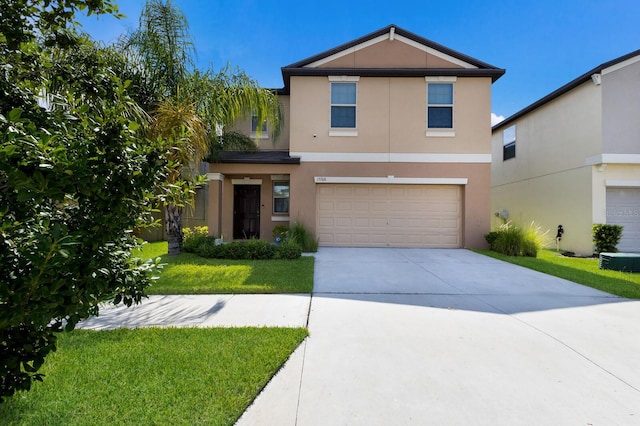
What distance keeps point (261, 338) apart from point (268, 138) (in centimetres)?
1063

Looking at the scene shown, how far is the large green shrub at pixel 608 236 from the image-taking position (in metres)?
11.0

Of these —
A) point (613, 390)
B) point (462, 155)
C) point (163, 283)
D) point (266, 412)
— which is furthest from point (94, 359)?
point (462, 155)

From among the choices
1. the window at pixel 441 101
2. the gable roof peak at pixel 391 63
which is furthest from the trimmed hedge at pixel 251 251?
the window at pixel 441 101

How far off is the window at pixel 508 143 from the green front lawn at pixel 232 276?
13.8 m

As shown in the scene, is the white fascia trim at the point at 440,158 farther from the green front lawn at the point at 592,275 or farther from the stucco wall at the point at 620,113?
the stucco wall at the point at 620,113

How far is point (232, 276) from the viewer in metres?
7.03

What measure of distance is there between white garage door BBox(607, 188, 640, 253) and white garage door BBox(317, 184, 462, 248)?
18.6 ft

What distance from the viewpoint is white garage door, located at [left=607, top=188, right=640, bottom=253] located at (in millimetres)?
11797

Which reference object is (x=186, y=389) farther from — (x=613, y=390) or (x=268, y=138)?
(x=268, y=138)

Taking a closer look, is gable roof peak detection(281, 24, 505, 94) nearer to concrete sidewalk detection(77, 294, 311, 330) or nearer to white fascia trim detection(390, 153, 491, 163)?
white fascia trim detection(390, 153, 491, 163)

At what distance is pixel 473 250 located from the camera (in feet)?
37.4

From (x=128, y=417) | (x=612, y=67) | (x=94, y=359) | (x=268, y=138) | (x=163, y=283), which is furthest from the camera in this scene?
(x=268, y=138)

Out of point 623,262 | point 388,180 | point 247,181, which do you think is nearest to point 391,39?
point 388,180

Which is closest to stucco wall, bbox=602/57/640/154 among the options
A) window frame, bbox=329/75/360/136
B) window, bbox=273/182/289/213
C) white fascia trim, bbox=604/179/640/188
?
white fascia trim, bbox=604/179/640/188
